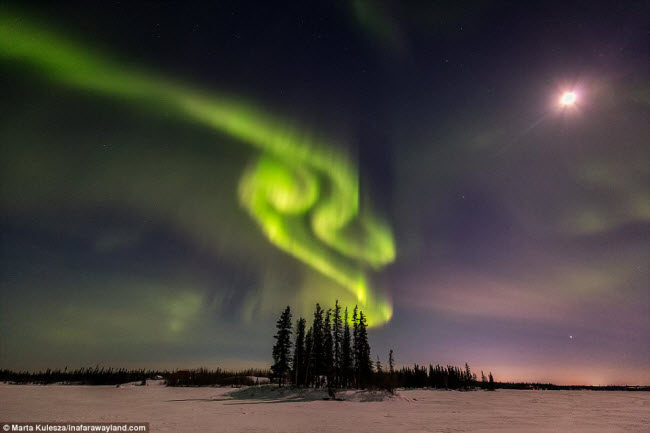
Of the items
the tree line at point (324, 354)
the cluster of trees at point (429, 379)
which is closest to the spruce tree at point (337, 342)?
the tree line at point (324, 354)

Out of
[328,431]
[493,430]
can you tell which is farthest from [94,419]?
[493,430]

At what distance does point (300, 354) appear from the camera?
75938 mm

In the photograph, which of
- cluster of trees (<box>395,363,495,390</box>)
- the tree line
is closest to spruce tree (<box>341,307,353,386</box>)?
the tree line

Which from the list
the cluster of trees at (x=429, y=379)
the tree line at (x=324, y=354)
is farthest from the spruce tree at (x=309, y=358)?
the cluster of trees at (x=429, y=379)

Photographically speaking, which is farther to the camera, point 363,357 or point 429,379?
point 429,379

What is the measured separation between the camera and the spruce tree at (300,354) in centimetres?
7441

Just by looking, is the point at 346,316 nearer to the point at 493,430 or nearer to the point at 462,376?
the point at 493,430

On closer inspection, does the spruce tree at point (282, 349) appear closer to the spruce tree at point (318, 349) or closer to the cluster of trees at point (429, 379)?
the spruce tree at point (318, 349)

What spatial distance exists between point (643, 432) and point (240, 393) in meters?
48.5

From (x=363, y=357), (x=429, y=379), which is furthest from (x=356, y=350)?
(x=429, y=379)

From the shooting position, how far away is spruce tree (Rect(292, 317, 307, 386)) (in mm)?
74412

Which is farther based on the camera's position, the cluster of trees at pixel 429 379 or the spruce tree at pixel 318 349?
the cluster of trees at pixel 429 379

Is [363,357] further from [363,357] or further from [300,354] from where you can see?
[300,354]

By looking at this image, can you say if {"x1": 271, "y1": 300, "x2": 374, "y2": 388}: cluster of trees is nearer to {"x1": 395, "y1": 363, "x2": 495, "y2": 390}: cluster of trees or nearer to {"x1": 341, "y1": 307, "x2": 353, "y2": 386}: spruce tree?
{"x1": 341, "y1": 307, "x2": 353, "y2": 386}: spruce tree
